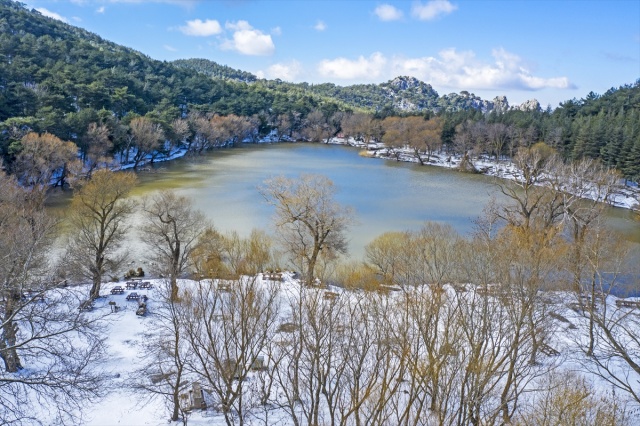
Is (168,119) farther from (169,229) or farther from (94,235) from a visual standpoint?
(169,229)

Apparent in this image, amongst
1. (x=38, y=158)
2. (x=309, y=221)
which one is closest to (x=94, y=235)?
(x=309, y=221)

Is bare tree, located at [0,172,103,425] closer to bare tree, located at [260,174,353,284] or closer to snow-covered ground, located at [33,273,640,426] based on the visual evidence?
snow-covered ground, located at [33,273,640,426]

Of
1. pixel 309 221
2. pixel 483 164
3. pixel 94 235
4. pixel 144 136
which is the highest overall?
pixel 144 136

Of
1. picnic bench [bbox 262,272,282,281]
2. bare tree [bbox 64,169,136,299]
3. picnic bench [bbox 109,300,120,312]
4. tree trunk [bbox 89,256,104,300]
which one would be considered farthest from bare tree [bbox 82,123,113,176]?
picnic bench [bbox 262,272,282,281]

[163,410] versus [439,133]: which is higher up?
[439,133]

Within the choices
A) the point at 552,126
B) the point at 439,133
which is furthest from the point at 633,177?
the point at 439,133

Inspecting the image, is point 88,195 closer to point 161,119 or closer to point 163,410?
point 163,410
